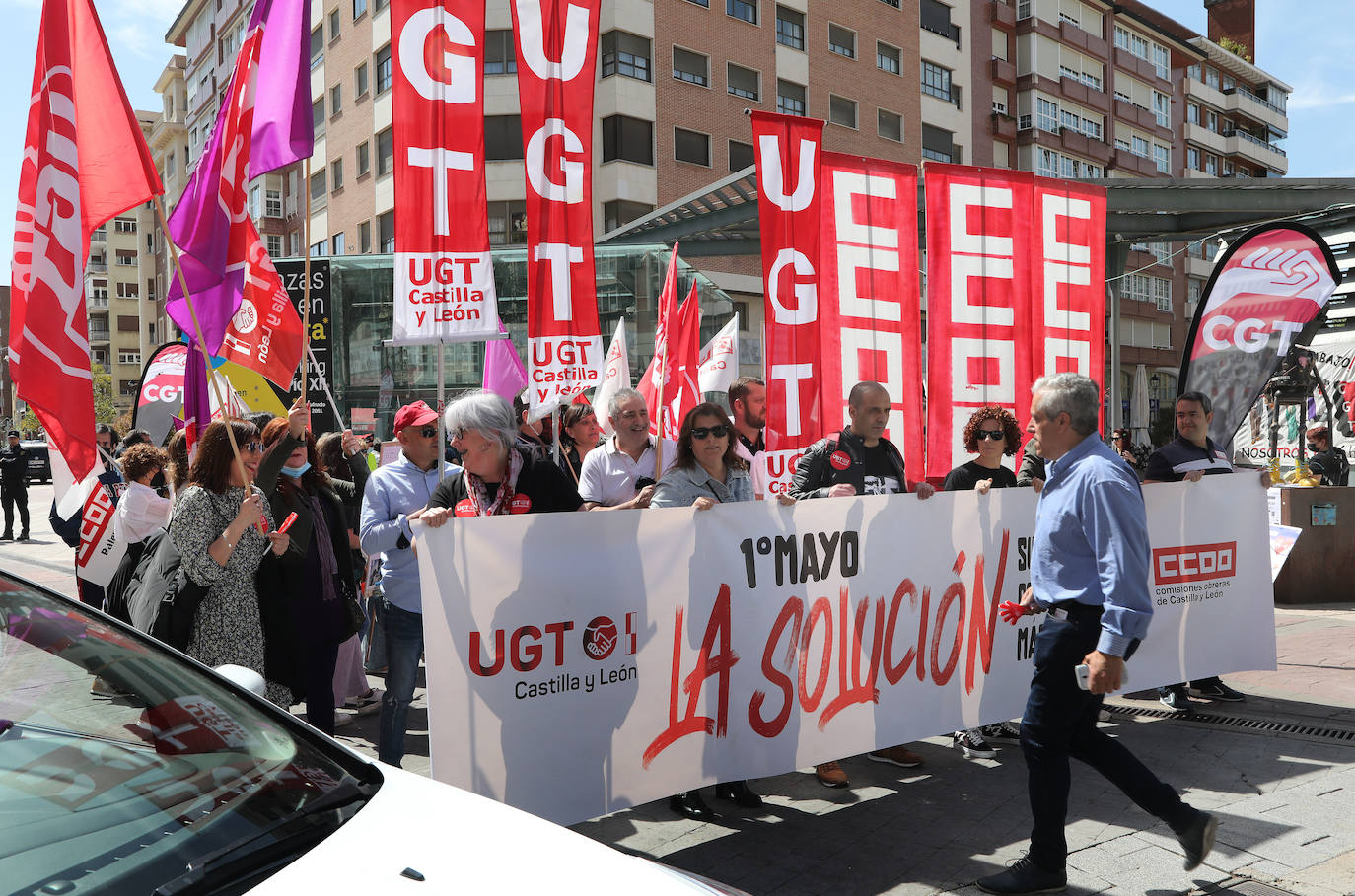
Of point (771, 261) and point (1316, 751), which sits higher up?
point (771, 261)

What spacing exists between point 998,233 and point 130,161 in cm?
522

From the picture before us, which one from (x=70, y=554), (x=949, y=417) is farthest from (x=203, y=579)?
(x=70, y=554)

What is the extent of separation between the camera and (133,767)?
2209mm

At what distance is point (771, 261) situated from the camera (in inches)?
245

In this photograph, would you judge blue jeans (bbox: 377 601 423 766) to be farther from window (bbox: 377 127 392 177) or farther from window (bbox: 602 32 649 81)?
window (bbox: 377 127 392 177)

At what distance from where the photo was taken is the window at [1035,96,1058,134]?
47.9m

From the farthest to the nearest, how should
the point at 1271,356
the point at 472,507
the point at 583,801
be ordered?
the point at 1271,356
the point at 472,507
the point at 583,801

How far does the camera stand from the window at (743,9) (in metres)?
35.3

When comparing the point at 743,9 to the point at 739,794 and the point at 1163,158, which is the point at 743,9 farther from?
the point at 739,794

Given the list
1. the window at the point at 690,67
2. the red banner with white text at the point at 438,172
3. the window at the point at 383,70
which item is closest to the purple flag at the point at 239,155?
the red banner with white text at the point at 438,172

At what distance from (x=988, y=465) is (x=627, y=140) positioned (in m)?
28.6

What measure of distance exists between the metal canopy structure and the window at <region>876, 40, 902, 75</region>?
30.2 m

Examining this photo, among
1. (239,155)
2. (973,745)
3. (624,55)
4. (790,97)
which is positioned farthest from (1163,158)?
(239,155)

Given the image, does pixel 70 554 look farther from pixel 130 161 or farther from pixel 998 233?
pixel 998 233
